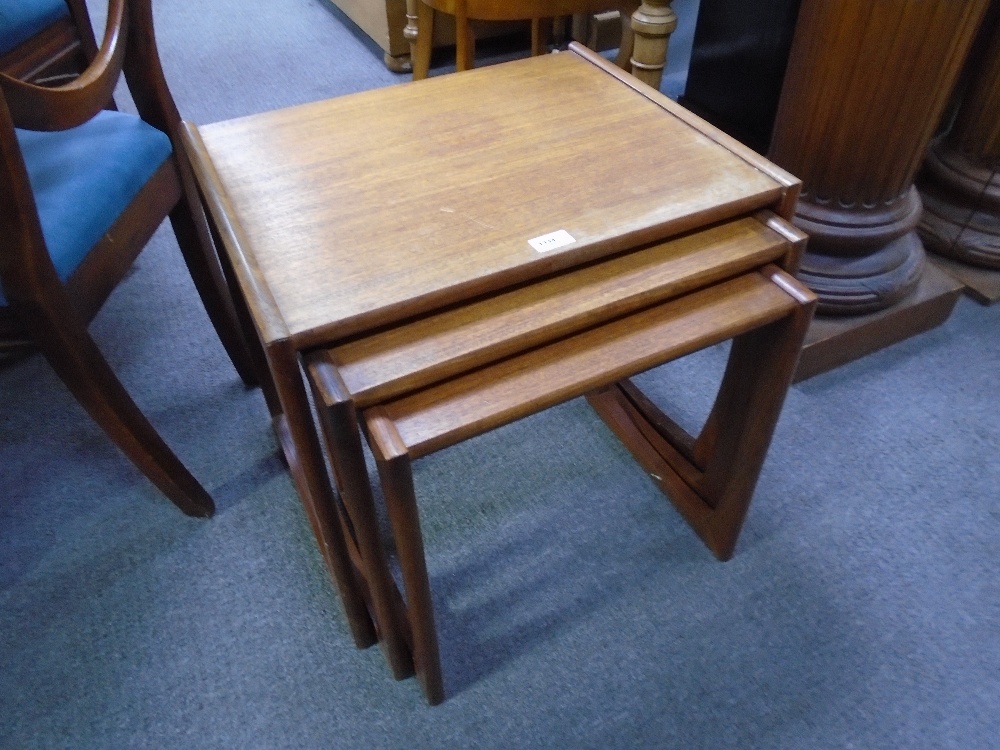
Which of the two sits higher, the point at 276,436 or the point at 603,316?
the point at 603,316

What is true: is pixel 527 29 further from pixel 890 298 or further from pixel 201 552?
pixel 201 552

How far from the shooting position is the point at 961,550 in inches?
40.6

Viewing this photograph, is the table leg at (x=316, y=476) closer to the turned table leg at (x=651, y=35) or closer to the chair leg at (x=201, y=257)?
the chair leg at (x=201, y=257)

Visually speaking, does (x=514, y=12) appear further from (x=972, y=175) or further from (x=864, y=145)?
(x=972, y=175)

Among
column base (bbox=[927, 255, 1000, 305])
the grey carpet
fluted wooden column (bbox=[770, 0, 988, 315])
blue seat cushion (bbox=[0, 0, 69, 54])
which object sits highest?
blue seat cushion (bbox=[0, 0, 69, 54])

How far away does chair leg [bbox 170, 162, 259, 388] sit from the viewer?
1.05 m

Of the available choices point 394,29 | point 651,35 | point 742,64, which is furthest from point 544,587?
point 394,29

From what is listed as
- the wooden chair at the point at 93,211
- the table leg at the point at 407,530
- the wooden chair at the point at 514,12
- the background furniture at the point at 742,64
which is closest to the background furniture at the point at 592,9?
the wooden chair at the point at 514,12

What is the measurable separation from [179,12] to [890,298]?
2.70m

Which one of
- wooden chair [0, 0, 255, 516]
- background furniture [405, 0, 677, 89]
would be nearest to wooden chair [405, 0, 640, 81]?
background furniture [405, 0, 677, 89]

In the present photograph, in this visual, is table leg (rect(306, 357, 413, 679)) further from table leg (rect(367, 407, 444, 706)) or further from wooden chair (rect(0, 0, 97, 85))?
wooden chair (rect(0, 0, 97, 85))

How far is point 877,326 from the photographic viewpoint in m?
1.29

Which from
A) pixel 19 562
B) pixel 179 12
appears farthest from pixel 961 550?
pixel 179 12

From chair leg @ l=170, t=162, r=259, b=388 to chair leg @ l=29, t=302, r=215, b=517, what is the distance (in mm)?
195
